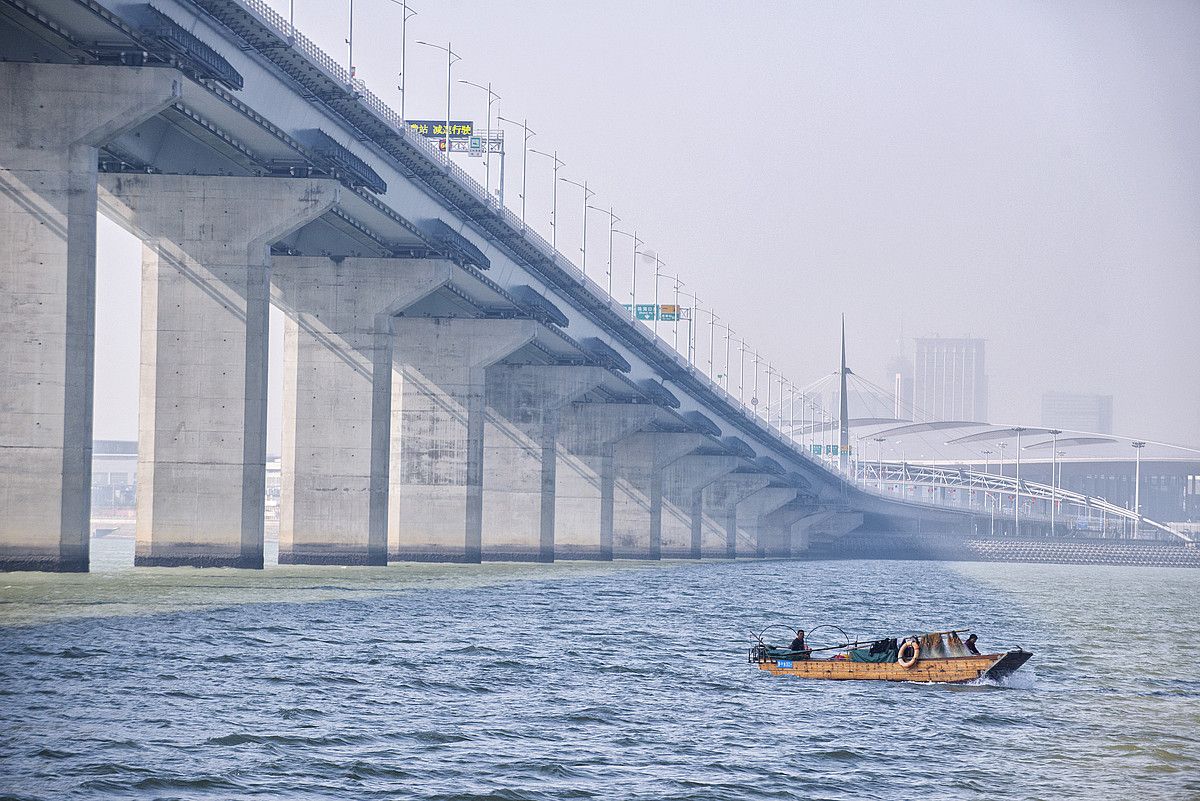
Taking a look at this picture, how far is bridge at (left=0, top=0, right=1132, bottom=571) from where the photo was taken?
159 feet

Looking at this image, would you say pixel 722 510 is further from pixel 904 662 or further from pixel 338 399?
pixel 904 662

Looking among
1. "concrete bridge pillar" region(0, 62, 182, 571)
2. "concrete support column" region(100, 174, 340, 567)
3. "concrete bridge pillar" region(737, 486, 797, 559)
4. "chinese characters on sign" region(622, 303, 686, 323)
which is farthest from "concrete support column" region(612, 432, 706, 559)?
"concrete bridge pillar" region(0, 62, 182, 571)

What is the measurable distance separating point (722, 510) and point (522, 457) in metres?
69.1

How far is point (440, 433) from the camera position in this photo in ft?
299

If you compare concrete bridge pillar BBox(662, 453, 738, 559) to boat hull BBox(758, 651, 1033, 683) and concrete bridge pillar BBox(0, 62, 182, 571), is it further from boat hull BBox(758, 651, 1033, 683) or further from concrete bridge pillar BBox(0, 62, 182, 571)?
boat hull BBox(758, 651, 1033, 683)

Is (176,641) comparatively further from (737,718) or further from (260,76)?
(260,76)

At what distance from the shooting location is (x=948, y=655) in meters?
42.7

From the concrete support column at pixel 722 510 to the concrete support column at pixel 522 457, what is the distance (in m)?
65.5

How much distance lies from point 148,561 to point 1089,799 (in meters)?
42.6

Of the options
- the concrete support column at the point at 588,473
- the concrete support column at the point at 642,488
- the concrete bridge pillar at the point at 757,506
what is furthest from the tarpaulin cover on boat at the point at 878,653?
the concrete bridge pillar at the point at 757,506

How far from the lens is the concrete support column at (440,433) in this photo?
90250mm

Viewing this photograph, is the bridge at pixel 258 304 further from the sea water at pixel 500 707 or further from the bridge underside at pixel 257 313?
the sea water at pixel 500 707

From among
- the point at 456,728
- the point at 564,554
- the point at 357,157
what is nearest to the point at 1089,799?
the point at 456,728

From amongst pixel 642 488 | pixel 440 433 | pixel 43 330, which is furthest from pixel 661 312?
pixel 43 330
